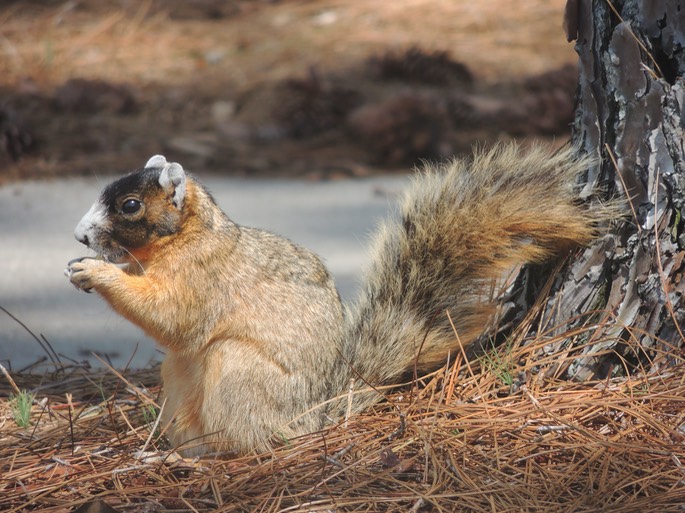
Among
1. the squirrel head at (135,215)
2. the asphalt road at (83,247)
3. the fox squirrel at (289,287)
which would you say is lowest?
the asphalt road at (83,247)

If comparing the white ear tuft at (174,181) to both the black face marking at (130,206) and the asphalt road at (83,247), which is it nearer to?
the black face marking at (130,206)

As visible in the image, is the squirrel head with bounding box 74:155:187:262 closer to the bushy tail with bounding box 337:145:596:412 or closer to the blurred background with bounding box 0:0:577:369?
the bushy tail with bounding box 337:145:596:412

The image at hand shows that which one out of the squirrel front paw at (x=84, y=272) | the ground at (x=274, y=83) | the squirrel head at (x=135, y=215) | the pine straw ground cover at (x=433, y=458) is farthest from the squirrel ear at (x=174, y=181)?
the ground at (x=274, y=83)

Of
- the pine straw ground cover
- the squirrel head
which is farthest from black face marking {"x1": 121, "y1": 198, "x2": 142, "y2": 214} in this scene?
the pine straw ground cover

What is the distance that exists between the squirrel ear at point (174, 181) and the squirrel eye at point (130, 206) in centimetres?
7

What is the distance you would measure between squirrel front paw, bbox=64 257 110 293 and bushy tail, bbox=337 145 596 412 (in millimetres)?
583

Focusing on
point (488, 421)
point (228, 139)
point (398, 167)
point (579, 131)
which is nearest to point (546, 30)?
point (398, 167)

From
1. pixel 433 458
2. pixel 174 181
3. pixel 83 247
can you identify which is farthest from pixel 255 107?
pixel 433 458

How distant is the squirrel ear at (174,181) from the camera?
6.42 ft

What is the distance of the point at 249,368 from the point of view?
1.91m

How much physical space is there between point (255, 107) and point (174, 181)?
340 centimetres

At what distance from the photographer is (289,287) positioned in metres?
2.03

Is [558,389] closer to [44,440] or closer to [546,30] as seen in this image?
[44,440]

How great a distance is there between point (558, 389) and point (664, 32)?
2.51ft
